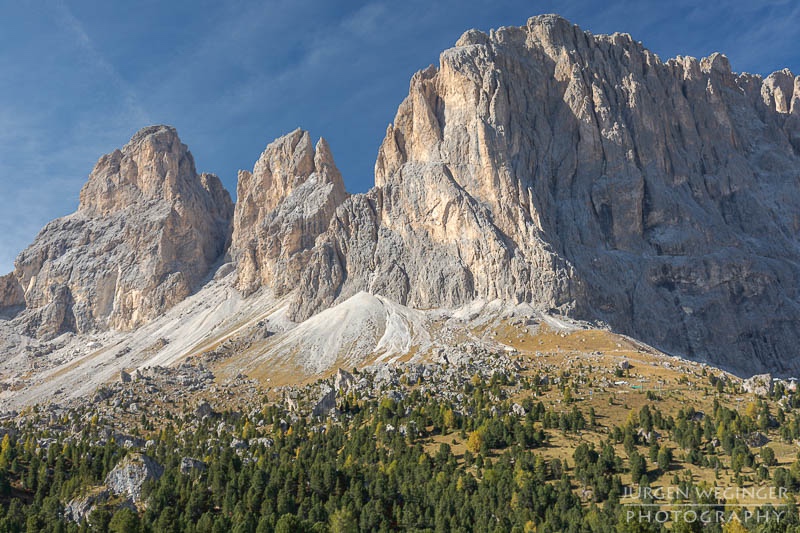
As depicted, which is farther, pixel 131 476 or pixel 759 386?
pixel 759 386

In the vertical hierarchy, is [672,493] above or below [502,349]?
below

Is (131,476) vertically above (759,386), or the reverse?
(759,386)

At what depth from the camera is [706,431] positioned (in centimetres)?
10181

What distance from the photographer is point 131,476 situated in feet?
313

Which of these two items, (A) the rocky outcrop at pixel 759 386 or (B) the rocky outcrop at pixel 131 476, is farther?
(A) the rocky outcrop at pixel 759 386

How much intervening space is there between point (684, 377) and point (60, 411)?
150639mm

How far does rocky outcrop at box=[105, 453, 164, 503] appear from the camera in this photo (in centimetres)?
9350

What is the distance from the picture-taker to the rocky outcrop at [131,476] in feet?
307

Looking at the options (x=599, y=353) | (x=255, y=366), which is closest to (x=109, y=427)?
(x=255, y=366)

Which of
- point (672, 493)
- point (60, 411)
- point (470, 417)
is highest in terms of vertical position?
point (60, 411)

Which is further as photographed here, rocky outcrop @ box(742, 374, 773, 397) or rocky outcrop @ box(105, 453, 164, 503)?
rocky outcrop @ box(742, 374, 773, 397)

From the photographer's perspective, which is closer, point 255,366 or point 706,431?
point 706,431

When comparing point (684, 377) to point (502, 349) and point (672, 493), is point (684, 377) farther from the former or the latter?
point (672, 493)

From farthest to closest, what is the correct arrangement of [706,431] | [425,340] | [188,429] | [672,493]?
[425,340] → [188,429] → [706,431] → [672,493]
